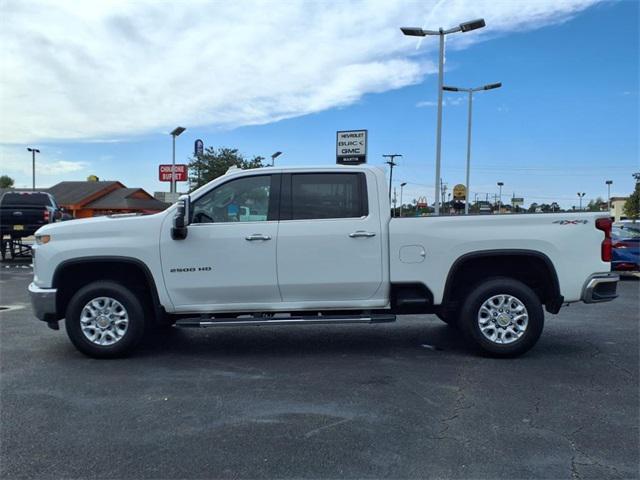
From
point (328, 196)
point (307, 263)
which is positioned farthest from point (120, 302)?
point (328, 196)

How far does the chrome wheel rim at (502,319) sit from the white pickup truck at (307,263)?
→ 0.03ft

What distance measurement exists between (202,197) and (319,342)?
2.27 m

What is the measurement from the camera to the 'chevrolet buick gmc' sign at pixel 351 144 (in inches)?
615

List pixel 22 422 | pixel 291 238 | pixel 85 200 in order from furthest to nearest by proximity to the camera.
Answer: pixel 85 200 → pixel 291 238 → pixel 22 422

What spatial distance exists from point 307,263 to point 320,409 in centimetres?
171

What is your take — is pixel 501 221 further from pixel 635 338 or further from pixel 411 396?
pixel 635 338

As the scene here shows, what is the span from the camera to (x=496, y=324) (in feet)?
18.3

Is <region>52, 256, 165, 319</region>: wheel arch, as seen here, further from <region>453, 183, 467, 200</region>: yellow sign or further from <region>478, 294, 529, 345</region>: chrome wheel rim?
<region>453, 183, 467, 200</region>: yellow sign

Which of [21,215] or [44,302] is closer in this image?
[44,302]

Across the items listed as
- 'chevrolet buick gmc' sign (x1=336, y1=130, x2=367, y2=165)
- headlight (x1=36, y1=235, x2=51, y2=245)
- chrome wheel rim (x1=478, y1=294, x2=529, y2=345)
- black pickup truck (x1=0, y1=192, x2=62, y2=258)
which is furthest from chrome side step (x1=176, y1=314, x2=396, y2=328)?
black pickup truck (x1=0, y1=192, x2=62, y2=258)

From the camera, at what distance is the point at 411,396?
4512mm

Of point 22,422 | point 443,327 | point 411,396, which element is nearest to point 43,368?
point 22,422

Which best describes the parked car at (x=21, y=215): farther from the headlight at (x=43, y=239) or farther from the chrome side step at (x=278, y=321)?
the chrome side step at (x=278, y=321)

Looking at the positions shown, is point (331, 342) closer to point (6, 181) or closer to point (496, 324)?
point (496, 324)
